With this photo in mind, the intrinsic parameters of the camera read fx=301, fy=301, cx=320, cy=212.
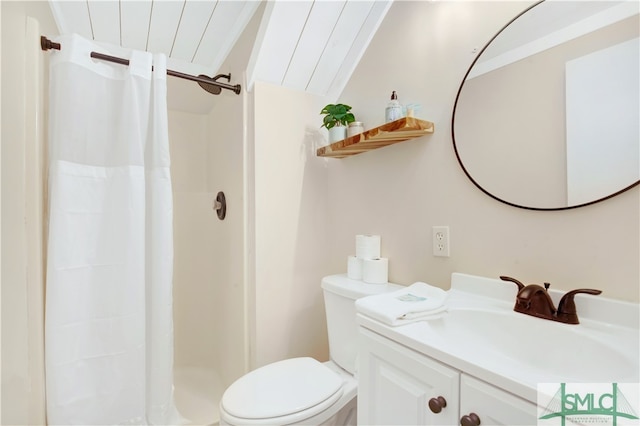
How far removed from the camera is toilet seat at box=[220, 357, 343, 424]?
3.39ft

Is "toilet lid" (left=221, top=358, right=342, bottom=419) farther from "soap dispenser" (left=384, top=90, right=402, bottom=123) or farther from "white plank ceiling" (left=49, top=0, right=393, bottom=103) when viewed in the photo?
"white plank ceiling" (left=49, top=0, right=393, bottom=103)

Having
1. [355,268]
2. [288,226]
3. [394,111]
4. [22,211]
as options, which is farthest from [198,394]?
[394,111]

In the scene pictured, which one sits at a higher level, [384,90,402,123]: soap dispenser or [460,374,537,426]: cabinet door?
[384,90,402,123]: soap dispenser

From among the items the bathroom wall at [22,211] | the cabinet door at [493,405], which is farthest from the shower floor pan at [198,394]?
the cabinet door at [493,405]

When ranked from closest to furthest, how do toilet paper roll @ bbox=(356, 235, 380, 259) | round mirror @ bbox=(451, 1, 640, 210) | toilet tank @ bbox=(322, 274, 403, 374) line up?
round mirror @ bbox=(451, 1, 640, 210), toilet tank @ bbox=(322, 274, 403, 374), toilet paper roll @ bbox=(356, 235, 380, 259)

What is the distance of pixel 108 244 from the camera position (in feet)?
4.19

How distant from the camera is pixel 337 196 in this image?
5.61ft

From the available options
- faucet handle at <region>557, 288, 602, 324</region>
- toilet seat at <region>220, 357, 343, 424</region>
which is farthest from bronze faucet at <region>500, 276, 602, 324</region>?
toilet seat at <region>220, 357, 343, 424</region>

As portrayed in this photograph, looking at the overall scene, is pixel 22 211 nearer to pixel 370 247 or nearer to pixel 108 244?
pixel 108 244

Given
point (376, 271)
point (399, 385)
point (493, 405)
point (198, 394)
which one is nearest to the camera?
point (493, 405)

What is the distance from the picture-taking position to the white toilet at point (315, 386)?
1.05 m

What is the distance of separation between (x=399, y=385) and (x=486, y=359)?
23cm

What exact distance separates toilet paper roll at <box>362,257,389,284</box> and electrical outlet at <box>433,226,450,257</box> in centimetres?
24

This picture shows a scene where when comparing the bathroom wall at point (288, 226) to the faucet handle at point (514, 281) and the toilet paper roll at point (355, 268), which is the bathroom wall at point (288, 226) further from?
the faucet handle at point (514, 281)
